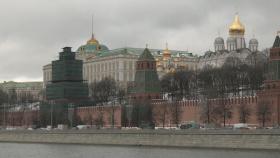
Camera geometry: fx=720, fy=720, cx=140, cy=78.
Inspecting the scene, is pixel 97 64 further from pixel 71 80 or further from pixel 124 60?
pixel 71 80

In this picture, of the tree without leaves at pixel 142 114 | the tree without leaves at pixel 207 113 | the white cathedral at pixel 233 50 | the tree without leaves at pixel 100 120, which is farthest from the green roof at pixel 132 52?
the tree without leaves at pixel 207 113

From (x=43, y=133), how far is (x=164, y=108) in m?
15.4

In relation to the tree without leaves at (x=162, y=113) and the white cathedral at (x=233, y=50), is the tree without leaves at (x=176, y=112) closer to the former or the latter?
the tree without leaves at (x=162, y=113)

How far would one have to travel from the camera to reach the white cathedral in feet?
451

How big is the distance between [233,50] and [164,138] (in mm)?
88301

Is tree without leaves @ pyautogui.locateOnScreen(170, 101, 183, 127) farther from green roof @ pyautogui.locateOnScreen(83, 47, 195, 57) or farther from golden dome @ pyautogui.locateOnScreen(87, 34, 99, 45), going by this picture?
golden dome @ pyautogui.locateOnScreen(87, 34, 99, 45)

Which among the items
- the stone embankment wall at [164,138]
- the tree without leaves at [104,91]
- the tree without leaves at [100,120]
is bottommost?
the stone embankment wall at [164,138]

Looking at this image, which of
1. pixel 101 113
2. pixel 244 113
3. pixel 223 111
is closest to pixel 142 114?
pixel 101 113

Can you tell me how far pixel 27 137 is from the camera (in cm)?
8444

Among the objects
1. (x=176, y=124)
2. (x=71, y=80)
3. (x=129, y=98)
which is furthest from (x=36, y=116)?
(x=176, y=124)

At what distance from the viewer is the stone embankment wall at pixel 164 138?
53.0 meters

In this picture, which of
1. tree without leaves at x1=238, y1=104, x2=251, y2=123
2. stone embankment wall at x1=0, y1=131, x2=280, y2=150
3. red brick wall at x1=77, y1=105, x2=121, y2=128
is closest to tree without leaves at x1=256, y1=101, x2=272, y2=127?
tree without leaves at x1=238, y1=104, x2=251, y2=123

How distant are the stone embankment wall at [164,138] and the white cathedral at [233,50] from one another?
56.4m

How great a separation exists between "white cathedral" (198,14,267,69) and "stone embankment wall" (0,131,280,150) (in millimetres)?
56411
